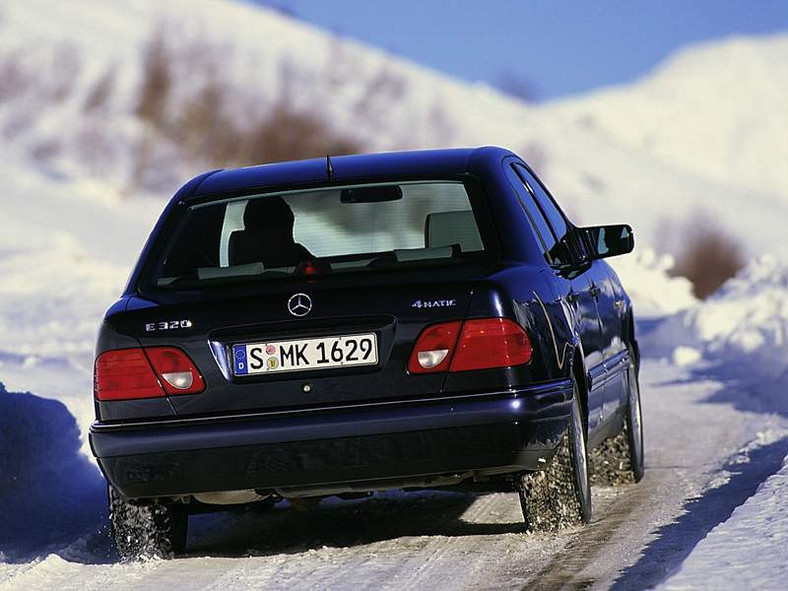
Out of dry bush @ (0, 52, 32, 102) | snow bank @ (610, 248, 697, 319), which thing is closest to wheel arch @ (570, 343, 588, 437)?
snow bank @ (610, 248, 697, 319)

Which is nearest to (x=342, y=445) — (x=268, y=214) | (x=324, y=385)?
(x=324, y=385)

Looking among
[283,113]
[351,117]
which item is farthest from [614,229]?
[351,117]

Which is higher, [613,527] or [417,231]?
[417,231]

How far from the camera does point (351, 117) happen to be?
3469 inches

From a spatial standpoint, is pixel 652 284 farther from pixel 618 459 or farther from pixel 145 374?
pixel 145 374

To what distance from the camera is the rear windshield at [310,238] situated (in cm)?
624

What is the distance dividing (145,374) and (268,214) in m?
1.03

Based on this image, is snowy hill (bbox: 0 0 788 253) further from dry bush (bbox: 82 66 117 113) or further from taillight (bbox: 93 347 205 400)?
taillight (bbox: 93 347 205 400)

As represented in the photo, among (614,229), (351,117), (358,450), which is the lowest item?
(351,117)

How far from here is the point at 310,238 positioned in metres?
7.31

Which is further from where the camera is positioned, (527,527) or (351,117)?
(351,117)

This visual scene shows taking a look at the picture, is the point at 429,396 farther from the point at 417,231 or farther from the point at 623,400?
the point at 623,400

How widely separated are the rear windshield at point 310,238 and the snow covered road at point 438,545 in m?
1.07

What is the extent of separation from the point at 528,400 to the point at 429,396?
0.34 meters
